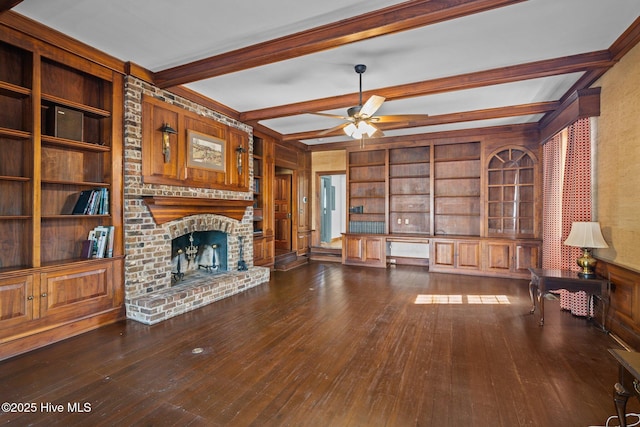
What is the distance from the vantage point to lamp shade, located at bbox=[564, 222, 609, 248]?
340 cm

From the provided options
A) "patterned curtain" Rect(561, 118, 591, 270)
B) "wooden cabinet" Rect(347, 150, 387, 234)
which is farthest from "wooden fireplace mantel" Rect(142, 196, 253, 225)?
"patterned curtain" Rect(561, 118, 591, 270)

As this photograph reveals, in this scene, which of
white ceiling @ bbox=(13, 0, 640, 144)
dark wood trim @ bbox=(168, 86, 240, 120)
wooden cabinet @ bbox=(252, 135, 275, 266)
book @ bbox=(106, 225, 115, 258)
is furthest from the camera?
wooden cabinet @ bbox=(252, 135, 275, 266)

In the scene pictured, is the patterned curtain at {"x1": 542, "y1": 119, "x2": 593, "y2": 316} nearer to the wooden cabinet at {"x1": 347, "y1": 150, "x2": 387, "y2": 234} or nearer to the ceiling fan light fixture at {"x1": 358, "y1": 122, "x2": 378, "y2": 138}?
the ceiling fan light fixture at {"x1": 358, "y1": 122, "x2": 378, "y2": 138}

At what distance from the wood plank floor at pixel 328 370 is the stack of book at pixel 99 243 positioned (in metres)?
0.84

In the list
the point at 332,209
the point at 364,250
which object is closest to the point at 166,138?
the point at 364,250

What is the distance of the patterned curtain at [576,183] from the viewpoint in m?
3.87

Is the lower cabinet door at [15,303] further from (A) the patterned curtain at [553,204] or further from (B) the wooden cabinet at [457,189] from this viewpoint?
(B) the wooden cabinet at [457,189]

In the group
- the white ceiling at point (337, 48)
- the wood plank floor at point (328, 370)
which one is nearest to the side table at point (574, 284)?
the wood plank floor at point (328, 370)

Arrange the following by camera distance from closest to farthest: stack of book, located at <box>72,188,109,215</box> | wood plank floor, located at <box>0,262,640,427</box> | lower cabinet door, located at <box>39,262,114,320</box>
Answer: wood plank floor, located at <box>0,262,640,427</box>, lower cabinet door, located at <box>39,262,114,320</box>, stack of book, located at <box>72,188,109,215</box>

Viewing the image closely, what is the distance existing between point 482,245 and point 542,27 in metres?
4.35

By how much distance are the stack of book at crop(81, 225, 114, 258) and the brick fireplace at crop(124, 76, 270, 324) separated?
18 centimetres

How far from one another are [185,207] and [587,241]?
4.99 m

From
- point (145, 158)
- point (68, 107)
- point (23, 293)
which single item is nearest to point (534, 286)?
point (145, 158)

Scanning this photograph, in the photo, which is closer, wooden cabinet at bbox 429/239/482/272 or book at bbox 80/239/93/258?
book at bbox 80/239/93/258
